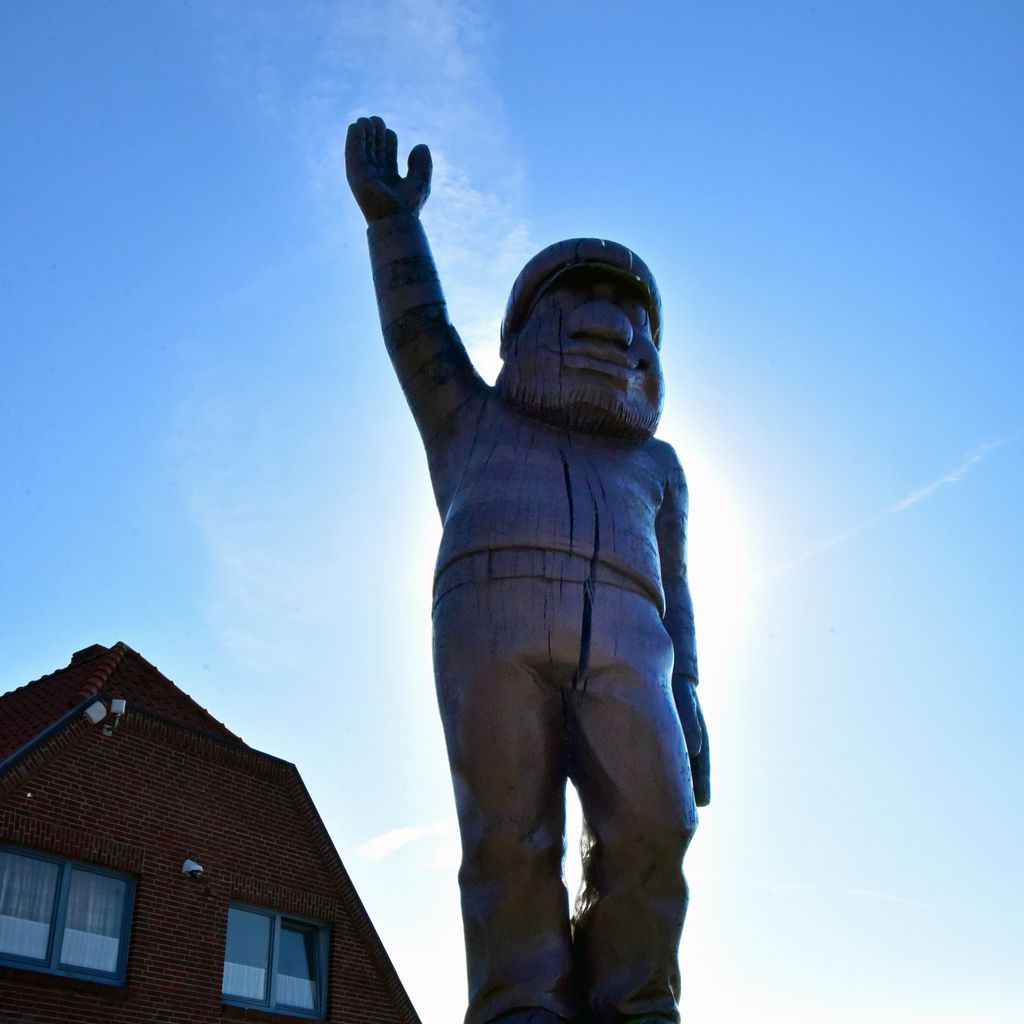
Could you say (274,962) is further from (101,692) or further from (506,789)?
(506,789)

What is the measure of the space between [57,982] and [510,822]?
30.5ft

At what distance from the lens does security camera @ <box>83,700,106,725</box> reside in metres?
11.7

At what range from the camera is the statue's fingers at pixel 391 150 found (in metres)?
4.16

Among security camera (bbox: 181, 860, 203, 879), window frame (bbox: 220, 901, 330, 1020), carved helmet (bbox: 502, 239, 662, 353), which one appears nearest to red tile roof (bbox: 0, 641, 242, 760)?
security camera (bbox: 181, 860, 203, 879)

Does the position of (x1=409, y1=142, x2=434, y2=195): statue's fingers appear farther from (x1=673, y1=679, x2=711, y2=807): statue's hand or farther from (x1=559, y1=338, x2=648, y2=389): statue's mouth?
(x1=673, y1=679, x2=711, y2=807): statue's hand

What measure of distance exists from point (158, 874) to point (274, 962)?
6.13ft

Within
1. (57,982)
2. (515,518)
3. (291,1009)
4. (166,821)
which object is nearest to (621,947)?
(515,518)

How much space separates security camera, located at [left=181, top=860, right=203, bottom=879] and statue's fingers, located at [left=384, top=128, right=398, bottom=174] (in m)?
9.61

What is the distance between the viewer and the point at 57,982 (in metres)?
10.6

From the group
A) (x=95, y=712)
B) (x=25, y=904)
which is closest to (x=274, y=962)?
(x=25, y=904)

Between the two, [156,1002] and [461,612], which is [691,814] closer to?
[461,612]

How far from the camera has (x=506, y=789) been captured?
9.66ft

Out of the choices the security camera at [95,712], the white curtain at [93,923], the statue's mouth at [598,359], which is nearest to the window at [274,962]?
the white curtain at [93,923]

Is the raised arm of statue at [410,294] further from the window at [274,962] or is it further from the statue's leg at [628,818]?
the window at [274,962]
